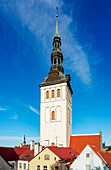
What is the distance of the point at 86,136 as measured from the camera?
4244cm

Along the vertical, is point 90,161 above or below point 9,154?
above

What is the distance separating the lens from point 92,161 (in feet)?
86.4

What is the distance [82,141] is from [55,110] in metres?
9.93

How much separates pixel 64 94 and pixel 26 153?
644 inches

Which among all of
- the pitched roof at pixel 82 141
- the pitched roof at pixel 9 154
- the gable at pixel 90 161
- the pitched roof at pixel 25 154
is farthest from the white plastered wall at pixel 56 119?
the gable at pixel 90 161

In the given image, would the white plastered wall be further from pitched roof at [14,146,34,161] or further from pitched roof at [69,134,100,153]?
pitched roof at [14,146,34,161]

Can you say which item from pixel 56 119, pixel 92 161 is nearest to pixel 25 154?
pixel 56 119

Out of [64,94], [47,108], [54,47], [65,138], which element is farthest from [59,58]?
[65,138]

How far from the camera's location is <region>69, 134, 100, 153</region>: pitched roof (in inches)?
1572

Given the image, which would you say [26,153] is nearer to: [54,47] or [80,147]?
[80,147]

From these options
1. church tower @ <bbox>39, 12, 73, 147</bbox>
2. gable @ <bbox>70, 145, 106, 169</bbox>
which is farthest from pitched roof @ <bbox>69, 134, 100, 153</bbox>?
gable @ <bbox>70, 145, 106, 169</bbox>

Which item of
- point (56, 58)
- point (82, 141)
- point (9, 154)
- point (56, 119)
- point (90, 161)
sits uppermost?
point (56, 58)

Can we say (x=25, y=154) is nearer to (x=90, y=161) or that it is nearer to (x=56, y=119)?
(x=56, y=119)

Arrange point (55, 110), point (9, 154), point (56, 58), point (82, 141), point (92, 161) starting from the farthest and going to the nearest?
point (56, 58) → point (55, 110) → point (82, 141) → point (9, 154) → point (92, 161)
